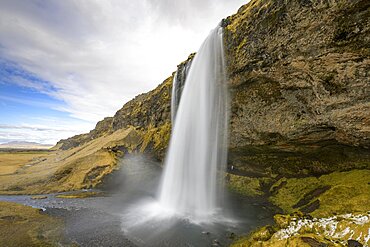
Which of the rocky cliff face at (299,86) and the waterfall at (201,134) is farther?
the waterfall at (201,134)

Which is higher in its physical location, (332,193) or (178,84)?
(178,84)

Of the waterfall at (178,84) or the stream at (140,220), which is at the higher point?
the waterfall at (178,84)

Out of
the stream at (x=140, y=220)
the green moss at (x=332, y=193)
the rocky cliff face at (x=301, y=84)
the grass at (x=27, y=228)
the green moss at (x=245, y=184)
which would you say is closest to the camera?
the grass at (x=27, y=228)

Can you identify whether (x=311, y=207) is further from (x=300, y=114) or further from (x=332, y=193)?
(x=300, y=114)

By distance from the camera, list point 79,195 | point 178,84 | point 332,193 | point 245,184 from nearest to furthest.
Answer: point 332,193 < point 79,195 < point 245,184 < point 178,84

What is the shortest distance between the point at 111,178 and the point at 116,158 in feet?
17.2

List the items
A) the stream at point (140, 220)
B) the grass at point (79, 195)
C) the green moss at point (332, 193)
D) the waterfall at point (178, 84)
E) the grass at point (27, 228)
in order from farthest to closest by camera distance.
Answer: the waterfall at point (178, 84) < the grass at point (79, 195) < the green moss at point (332, 193) < the stream at point (140, 220) < the grass at point (27, 228)

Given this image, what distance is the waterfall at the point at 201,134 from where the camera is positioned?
2666 centimetres

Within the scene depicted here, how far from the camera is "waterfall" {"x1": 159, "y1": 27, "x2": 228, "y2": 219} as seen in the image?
2666 cm

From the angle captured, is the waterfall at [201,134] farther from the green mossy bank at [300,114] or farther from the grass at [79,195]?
the grass at [79,195]

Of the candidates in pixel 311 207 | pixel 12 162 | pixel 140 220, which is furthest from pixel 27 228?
pixel 12 162

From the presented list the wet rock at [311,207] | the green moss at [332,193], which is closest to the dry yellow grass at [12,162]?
the green moss at [332,193]

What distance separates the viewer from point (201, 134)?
2816cm

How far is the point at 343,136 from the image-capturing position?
20.4m
